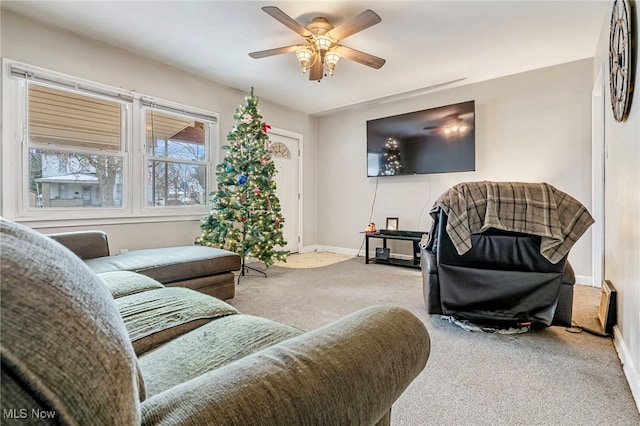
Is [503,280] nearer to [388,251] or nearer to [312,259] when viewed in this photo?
[388,251]

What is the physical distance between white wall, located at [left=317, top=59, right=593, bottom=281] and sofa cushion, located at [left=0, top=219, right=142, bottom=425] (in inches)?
176

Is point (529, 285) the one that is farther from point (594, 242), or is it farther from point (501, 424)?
point (594, 242)

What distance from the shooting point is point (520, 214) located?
191 centimetres

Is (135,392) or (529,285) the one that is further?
(529,285)

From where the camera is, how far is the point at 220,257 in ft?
8.86

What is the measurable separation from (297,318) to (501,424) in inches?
59.2

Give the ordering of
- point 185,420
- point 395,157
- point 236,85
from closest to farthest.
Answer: point 185,420 → point 236,85 → point 395,157

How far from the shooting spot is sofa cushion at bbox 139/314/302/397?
84cm

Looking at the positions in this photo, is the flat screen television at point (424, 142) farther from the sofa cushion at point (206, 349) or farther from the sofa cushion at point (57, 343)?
the sofa cushion at point (57, 343)

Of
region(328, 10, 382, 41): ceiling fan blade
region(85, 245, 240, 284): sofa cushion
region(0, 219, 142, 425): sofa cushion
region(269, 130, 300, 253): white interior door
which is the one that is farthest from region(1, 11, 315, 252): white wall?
region(0, 219, 142, 425): sofa cushion

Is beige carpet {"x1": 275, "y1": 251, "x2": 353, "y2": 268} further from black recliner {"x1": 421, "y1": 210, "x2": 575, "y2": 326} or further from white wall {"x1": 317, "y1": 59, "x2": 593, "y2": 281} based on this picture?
black recliner {"x1": 421, "y1": 210, "x2": 575, "y2": 326}

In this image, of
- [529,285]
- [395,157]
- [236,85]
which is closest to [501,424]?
[529,285]

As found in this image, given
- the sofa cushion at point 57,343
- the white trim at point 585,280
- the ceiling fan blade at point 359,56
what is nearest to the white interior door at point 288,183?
the ceiling fan blade at point 359,56

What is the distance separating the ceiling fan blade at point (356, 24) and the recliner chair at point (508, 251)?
1440 mm
